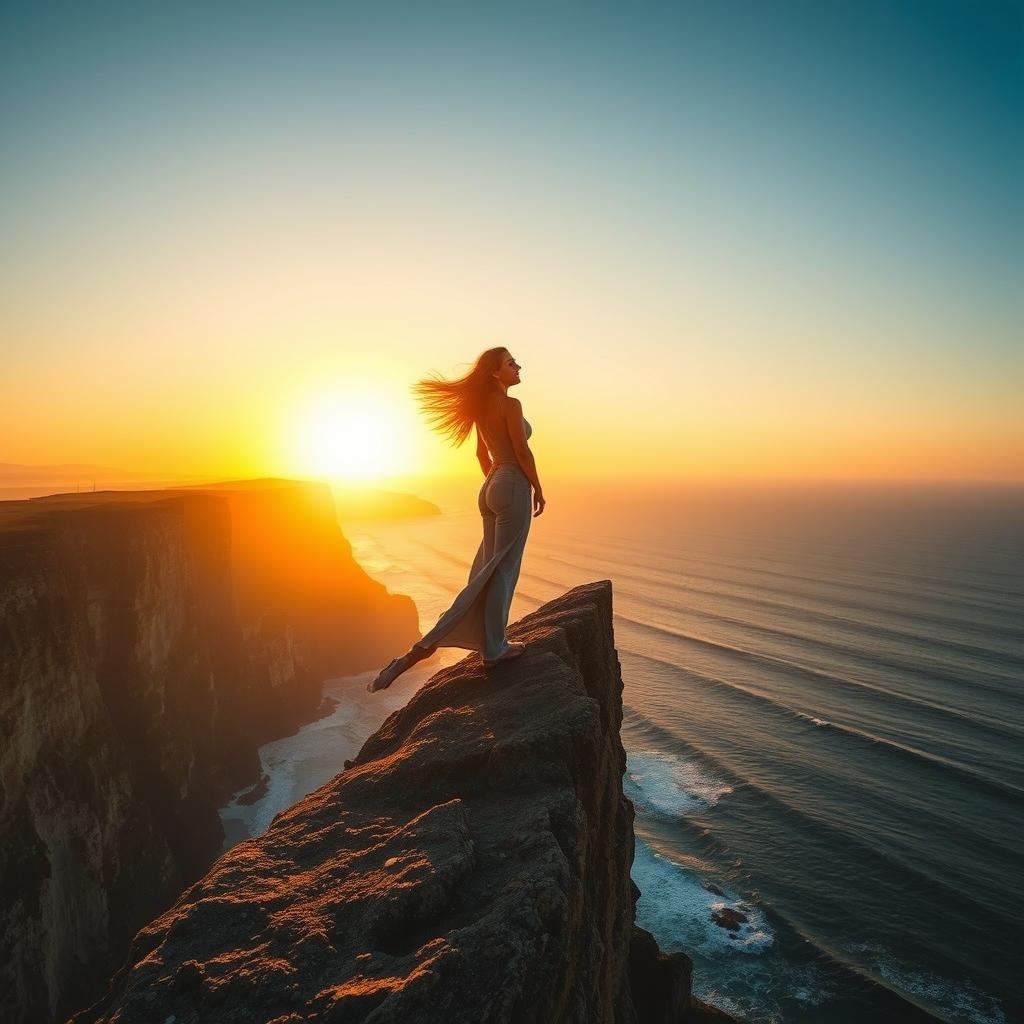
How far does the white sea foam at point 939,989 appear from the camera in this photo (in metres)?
20.8

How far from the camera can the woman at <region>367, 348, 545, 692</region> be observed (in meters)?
7.37

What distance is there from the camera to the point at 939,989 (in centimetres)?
2188

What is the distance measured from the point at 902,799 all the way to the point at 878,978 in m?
13.0

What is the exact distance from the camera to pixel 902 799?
32688mm

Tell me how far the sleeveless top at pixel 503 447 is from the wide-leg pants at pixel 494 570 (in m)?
0.07

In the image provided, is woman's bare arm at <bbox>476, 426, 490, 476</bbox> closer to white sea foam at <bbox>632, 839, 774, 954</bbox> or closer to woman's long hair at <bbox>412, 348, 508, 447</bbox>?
woman's long hair at <bbox>412, 348, 508, 447</bbox>

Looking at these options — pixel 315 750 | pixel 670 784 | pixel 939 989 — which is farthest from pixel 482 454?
pixel 315 750

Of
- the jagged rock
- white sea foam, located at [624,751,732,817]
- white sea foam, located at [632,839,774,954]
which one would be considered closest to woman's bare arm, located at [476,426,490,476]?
white sea foam, located at [632,839,774,954]

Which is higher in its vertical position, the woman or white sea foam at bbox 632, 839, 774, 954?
the woman

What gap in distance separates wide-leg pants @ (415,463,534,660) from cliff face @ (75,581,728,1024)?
1.95 ft

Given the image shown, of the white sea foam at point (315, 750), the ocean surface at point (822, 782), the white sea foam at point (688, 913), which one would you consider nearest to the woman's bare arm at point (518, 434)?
the white sea foam at point (315, 750)

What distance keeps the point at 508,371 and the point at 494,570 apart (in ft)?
7.81

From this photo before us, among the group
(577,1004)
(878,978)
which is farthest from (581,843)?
(878,978)

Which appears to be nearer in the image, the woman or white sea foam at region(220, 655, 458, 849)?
the woman
